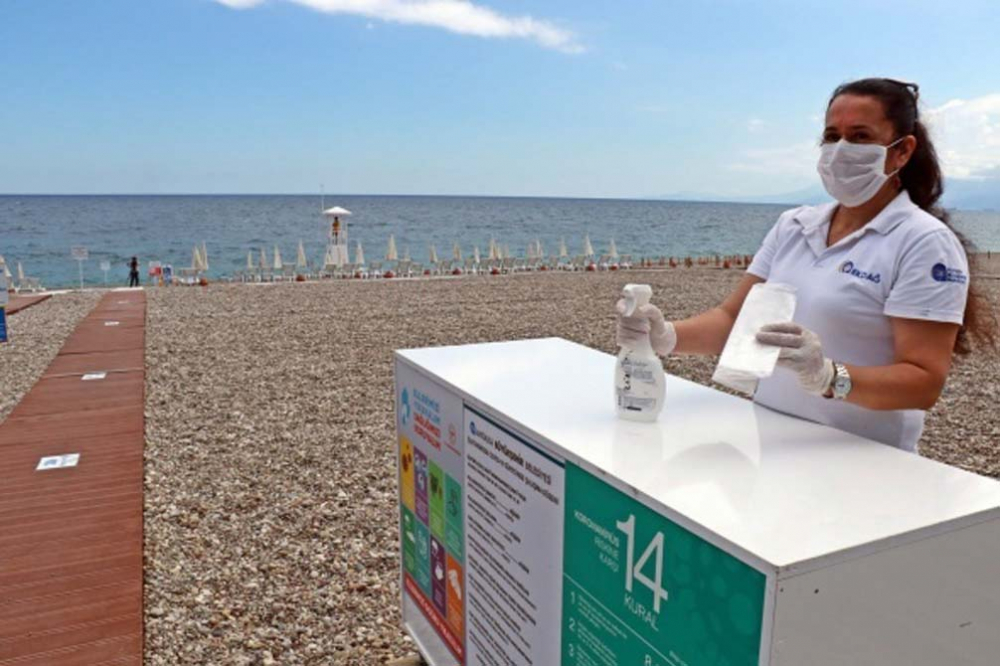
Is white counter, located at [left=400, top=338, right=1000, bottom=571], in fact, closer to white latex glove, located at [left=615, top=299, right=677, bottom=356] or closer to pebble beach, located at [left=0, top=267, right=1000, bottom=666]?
white latex glove, located at [left=615, top=299, right=677, bottom=356]

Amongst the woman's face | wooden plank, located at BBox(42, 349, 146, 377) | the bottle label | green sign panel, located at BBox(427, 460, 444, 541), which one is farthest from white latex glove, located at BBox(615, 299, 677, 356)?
wooden plank, located at BBox(42, 349, 146, 377)

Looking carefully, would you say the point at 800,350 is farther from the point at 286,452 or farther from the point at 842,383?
the point at 286,452

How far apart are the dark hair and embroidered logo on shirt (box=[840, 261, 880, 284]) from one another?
9.5 inches

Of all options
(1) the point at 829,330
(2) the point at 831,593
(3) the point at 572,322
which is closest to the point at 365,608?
(1) the point at 829,330

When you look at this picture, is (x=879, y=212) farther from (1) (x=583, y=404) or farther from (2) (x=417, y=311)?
(2) (x=417, y=311)

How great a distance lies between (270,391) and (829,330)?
252 inches

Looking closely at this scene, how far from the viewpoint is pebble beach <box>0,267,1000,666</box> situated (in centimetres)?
329

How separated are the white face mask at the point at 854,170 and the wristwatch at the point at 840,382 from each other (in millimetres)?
579

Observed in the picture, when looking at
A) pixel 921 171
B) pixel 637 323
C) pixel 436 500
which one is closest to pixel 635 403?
pixel 637 323

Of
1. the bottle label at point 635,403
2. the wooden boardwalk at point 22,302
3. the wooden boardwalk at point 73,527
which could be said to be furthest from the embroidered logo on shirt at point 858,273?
the wooden boardwalk at point 22,302

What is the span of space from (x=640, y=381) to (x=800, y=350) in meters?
0.39

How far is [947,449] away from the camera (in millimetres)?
5848

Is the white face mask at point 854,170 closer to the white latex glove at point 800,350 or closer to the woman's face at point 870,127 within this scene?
the woman's face at point 870,127

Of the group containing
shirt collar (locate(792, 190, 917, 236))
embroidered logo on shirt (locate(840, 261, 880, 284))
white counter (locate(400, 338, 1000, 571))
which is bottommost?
white counter (locate(400, 338, 1000, 571))
